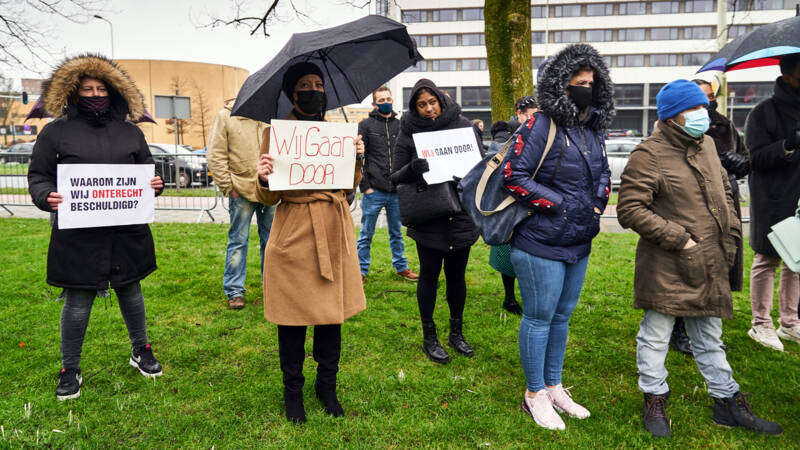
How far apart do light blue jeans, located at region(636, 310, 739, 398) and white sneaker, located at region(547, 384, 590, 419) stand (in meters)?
0.41

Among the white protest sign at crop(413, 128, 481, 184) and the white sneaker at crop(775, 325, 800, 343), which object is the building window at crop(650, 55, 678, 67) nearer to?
the white sneaker at crop(775, 325, 800, 343)

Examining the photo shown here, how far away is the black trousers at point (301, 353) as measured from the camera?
312 cm

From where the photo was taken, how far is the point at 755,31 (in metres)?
3.57

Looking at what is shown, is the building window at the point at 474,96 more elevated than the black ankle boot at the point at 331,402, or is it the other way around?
the building window at the point at 474,96

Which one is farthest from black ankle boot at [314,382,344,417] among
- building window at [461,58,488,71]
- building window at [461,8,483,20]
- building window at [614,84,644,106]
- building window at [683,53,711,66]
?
building window at [683,53,711,66]

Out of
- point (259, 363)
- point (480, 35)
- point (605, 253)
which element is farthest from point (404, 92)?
point (259, 363)

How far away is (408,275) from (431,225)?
8.33 ft

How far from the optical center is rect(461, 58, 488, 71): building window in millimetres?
59938

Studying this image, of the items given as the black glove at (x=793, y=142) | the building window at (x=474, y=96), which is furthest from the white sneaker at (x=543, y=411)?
the building window at (x=474, y=96)

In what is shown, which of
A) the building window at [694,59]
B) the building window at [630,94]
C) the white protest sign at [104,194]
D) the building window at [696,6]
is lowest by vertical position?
the white protest sign at [104,194]

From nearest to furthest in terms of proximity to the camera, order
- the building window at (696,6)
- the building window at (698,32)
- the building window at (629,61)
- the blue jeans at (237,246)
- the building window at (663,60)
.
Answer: the blue jeans at (237,246) < the building window at (696,6) < the building window at (698,32) < the building window at (663,60) < the building window at (629,61)

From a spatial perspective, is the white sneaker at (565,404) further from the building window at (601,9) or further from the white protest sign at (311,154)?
the building window at (601,9)

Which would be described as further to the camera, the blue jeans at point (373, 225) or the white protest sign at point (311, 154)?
the blue jeans at point (373, 225)

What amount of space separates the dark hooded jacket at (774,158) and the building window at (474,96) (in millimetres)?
58464
